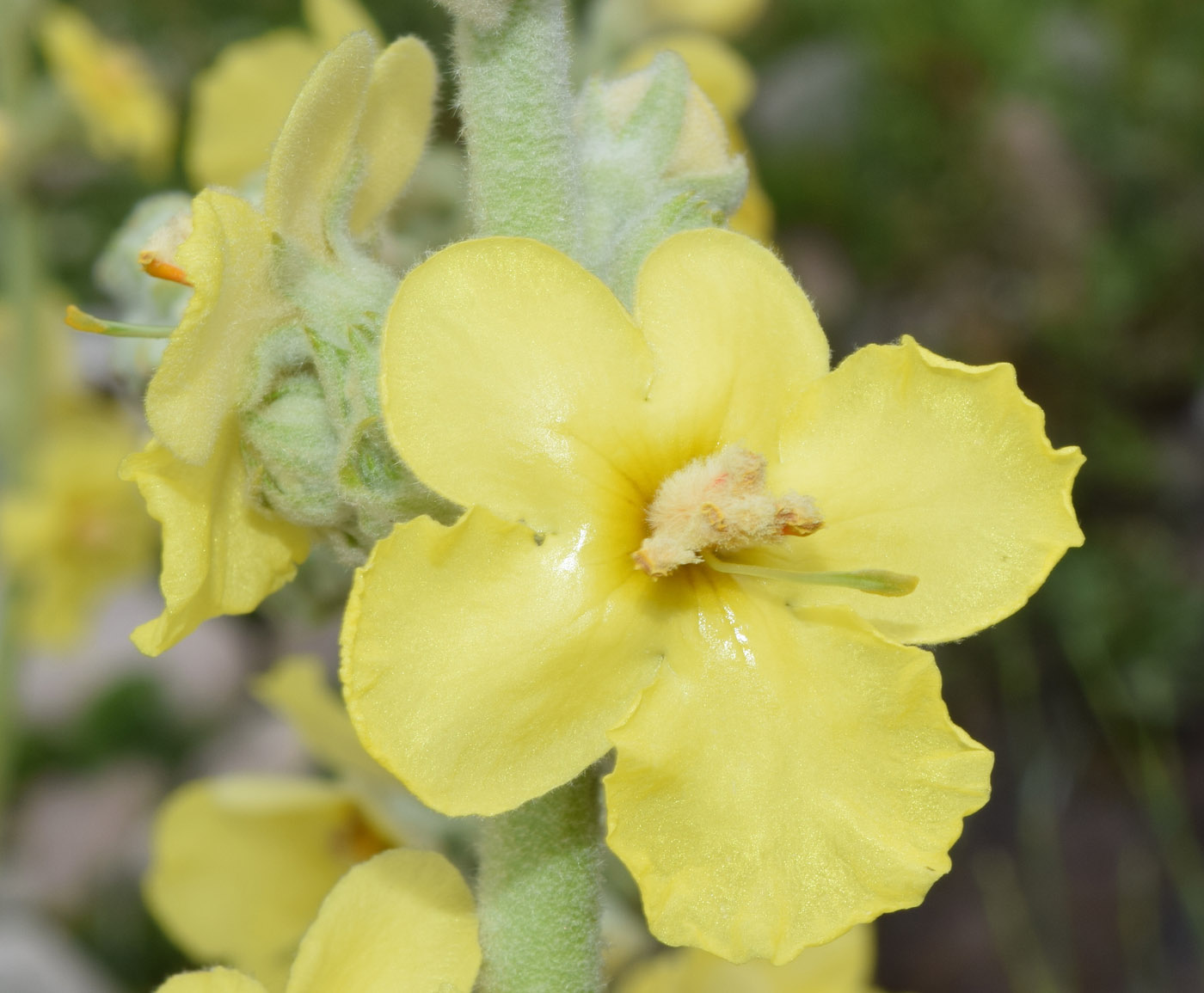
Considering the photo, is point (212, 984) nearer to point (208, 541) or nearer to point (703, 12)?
point (208, 541)

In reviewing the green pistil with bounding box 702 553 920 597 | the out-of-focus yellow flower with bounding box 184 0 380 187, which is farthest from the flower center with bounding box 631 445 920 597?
the out-of-focus yellow flower with bounding box 184 0 380 187

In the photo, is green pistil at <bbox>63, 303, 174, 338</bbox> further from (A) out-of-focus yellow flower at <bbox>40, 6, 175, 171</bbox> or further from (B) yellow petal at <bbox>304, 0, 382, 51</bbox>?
(A) out-of-focus yellow flower at <bbox>40, 6, 175, 171</bbox>

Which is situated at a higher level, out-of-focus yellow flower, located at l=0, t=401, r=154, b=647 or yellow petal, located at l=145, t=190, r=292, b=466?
yellow petal, located at l=145, t=190, r=292, b=466

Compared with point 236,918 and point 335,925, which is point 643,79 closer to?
point 335,925

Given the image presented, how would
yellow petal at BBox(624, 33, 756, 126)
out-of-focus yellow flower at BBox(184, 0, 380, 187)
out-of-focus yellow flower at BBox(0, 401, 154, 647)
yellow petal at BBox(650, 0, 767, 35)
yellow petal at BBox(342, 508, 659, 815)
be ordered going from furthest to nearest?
out-of-focus yellow flower at BBox(0, 401, 154, 647) → yellow petal at BBox(650, 0, 767, 35) → yellow petal at BBox(624, 33, 756, 126) → out-of-focus yellow flower at BBox(184, 0, 380, 187) → yellow petal at BBox(342, 508, 659, 815)

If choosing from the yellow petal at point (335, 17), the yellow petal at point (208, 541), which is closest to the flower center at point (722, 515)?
the yellow petal at point (208, 541)

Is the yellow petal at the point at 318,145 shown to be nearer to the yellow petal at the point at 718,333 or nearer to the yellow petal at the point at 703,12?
the yellow petal at the point at 718,333
